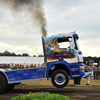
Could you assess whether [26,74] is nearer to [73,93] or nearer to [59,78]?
[59,78]

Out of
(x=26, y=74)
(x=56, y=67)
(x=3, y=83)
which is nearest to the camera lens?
(x=26, y=74)

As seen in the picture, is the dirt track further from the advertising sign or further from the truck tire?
the advertising sign

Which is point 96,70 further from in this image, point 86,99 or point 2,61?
point 2,61

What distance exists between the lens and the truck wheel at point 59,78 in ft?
29.0

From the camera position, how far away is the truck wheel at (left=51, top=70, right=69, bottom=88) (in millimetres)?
8836

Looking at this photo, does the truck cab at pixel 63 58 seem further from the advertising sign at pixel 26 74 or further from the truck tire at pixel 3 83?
the truck tire at pixel 3 83

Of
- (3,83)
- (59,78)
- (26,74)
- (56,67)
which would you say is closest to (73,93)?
(59,78)

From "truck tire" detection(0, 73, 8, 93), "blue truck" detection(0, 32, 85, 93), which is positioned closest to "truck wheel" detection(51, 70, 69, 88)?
"blue truck" detection(0, 32, 85, 93)

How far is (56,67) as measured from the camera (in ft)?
30.9

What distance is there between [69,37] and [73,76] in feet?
6.85

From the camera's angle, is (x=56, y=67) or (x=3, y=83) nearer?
(x=3, y=83)

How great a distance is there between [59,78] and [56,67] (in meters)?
0.70

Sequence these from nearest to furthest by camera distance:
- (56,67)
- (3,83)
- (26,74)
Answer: (26,74) < (3,83) < (56,67)

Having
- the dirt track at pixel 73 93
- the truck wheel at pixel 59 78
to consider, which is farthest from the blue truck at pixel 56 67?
the dirt track at pixel 73 93
